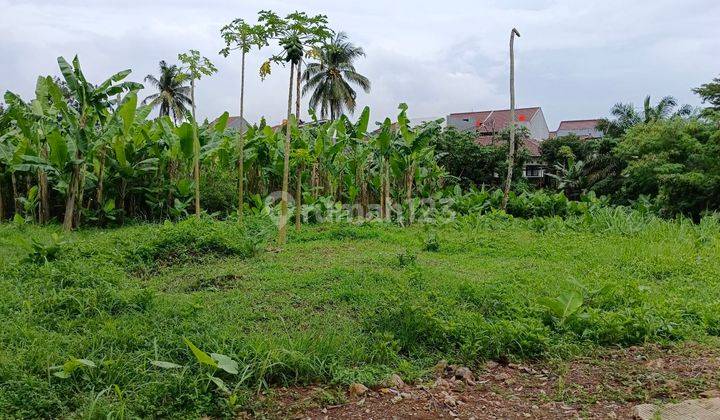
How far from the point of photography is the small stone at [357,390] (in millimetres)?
2823

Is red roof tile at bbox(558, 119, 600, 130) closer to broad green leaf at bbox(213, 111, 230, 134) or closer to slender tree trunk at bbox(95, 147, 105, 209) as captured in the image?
broad green leaf at bbox(213, 111, 230, 134)

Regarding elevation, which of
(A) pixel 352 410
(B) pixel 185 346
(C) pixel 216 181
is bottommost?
(A) pixel 352 410

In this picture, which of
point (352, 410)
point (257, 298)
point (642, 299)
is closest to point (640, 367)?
point (642, 299)

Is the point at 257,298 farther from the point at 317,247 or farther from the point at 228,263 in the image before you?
the point at 317,247

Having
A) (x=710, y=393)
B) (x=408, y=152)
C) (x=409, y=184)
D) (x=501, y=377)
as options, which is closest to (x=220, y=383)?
(x=501, y=377)

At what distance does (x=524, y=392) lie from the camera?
2.96m

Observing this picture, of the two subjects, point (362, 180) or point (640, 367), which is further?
point (362, 180)

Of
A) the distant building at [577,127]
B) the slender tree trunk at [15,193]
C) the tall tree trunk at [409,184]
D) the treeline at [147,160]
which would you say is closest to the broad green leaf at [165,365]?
the treeline at [147,160]

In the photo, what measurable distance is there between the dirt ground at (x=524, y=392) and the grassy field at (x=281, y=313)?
0.11 metres

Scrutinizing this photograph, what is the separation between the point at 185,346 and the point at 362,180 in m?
8.03

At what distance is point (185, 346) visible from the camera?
3.02 meters

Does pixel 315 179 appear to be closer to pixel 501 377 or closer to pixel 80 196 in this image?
pixel 80 196

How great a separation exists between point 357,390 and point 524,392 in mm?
927

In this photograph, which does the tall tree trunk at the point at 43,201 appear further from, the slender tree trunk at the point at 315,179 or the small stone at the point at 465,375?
the small stone at the point at 465,375
